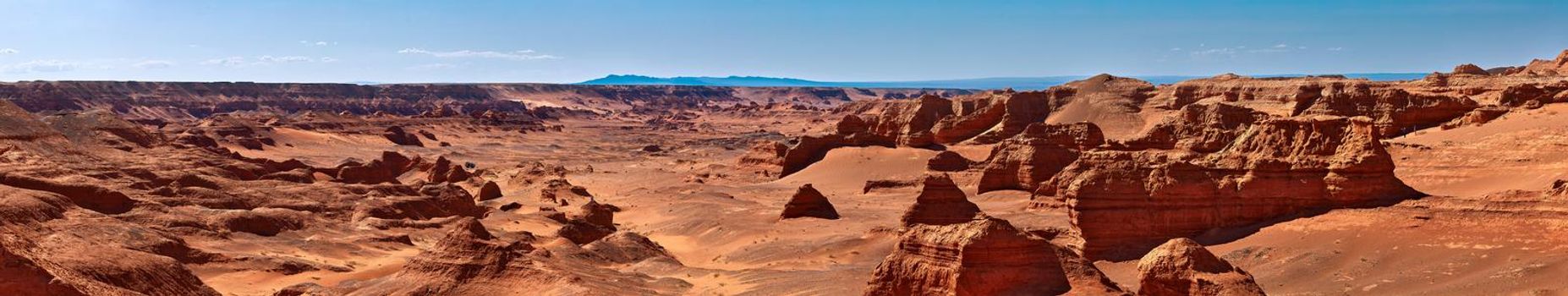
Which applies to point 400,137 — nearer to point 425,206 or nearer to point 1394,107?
point 425,206

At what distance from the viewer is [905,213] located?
1286 inches

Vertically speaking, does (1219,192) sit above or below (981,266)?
below

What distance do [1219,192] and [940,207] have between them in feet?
23.6

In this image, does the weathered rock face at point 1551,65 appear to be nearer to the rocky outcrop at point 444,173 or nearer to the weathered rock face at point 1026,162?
the weathered rock face at point 1026,162

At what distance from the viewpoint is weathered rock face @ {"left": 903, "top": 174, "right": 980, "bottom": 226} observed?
31781 millimetres

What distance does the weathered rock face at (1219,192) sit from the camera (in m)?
26.7

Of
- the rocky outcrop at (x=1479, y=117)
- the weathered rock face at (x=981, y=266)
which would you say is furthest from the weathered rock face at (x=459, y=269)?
the rocky outcrop at (x=1479, y=117)

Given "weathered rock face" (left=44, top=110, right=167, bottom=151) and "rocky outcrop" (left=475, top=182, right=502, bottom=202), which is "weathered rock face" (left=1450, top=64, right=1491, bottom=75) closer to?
"rocky outcrop" (left=475, top=182, right=502, bottom=202)

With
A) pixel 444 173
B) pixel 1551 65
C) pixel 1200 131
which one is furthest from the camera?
pixel 1551 65

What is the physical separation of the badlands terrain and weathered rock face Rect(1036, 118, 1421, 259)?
51mm

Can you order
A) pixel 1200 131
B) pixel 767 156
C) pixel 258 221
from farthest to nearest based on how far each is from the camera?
1. pixel 767 156
2. pixel 1200 131
3. pixel 258 221

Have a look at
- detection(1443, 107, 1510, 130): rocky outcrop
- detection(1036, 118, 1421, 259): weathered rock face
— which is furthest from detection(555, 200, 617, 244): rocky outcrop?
detection(1443, 107, 1510, 130): rocky outcrop

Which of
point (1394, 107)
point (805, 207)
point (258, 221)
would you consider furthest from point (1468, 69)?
point (258, 221)

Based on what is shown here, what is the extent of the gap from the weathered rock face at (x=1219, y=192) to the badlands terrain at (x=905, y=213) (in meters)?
0.05
